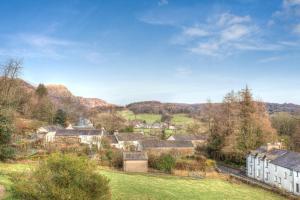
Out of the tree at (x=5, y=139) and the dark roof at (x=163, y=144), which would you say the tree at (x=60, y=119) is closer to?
the dark roof at (x=163, y=144)

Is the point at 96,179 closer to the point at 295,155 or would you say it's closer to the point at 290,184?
the point at 290,184

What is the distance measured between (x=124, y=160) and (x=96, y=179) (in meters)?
27.9

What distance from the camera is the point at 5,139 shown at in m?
34.4

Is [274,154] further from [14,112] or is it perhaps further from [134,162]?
[14,112]

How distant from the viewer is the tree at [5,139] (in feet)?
109

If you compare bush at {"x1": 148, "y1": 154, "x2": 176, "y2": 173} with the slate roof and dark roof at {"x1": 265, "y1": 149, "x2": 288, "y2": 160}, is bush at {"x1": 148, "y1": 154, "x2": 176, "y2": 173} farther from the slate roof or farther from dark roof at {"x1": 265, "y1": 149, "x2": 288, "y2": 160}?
the slate roof

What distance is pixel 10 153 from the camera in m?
33.9

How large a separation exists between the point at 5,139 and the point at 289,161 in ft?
108

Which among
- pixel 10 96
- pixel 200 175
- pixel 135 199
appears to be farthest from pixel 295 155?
pixel 10 96

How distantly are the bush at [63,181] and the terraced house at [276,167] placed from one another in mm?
29341

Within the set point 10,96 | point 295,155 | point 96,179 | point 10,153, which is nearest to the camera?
point 96,179

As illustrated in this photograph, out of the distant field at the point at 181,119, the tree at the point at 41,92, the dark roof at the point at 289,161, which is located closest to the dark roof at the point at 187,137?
the dark roof at the point at 289,161

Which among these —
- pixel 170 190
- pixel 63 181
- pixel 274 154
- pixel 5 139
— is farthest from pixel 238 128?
pixel 63 181

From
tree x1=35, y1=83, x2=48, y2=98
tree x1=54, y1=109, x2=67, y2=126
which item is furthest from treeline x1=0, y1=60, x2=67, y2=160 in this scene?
tree x1=35, y1=83, x2=48, y2=98
